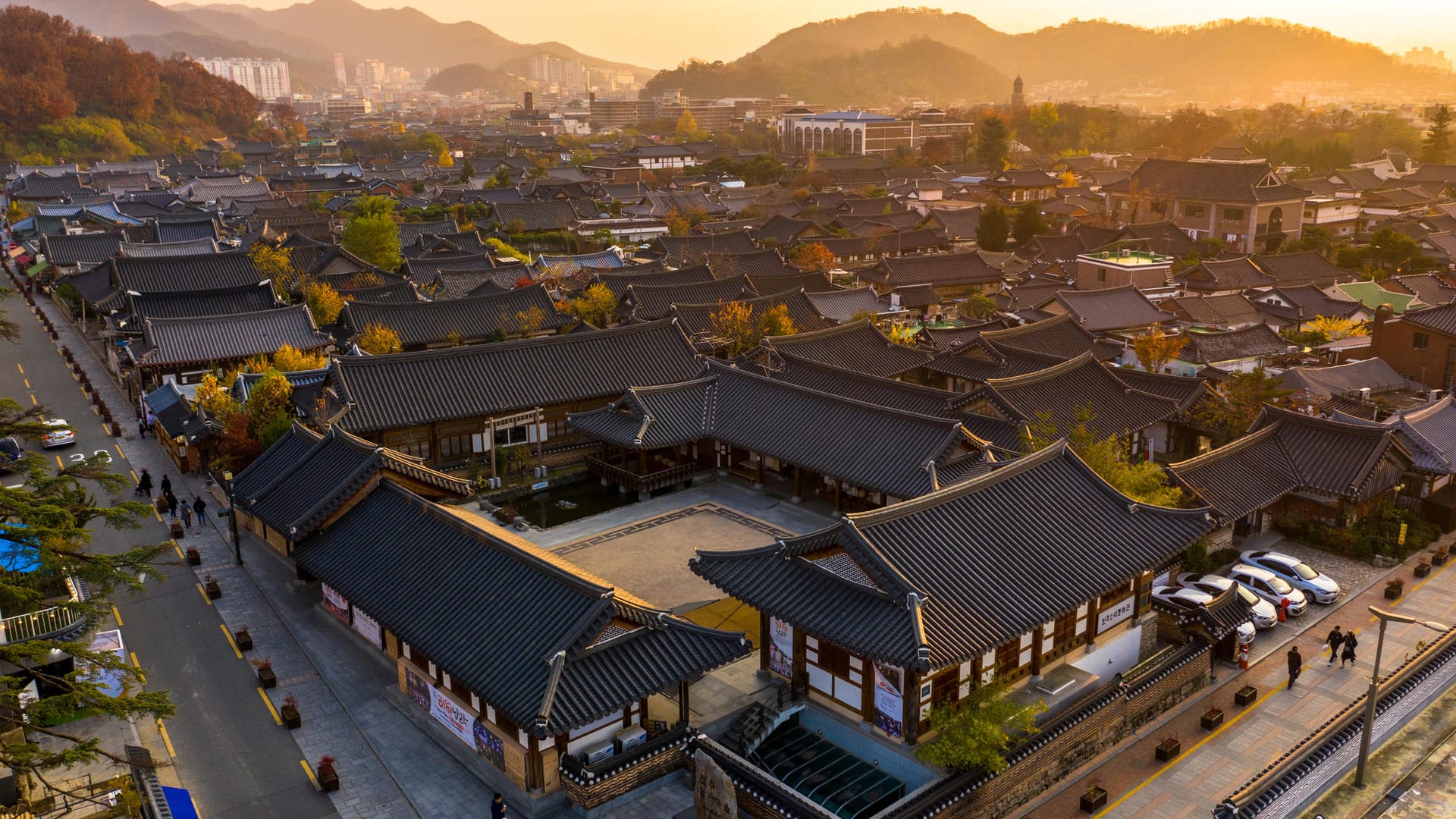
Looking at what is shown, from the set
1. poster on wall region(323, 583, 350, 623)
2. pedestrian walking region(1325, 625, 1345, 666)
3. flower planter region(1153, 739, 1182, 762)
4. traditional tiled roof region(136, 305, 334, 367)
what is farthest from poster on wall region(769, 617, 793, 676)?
traditional tiled roof region(136, 305, 334, 367)

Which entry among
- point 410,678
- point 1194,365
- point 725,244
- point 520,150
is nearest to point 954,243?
point 725,244

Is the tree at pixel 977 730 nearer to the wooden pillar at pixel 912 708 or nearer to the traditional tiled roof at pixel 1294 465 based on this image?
the wooden pillar at pixel 912 708

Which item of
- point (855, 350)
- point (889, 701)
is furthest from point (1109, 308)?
point (889, 701)

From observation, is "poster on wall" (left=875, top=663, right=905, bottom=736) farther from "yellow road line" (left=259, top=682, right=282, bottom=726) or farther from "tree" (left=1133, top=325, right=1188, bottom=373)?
"tree" (left=1133, top=325, right=1188, bottom=373)

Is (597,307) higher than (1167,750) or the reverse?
higher

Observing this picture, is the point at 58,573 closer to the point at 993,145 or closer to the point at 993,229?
the point at 993,229

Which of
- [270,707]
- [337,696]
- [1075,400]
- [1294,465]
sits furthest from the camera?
[1075,400]
